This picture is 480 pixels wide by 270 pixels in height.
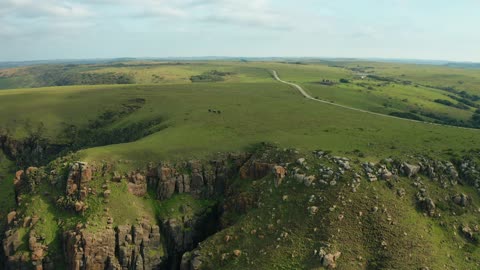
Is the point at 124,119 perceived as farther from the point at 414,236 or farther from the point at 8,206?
the point at 414,236

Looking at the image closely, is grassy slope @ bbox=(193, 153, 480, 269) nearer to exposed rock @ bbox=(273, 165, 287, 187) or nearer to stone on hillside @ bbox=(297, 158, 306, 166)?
exposed rock @ bbox=(273, 165, 287, 187)

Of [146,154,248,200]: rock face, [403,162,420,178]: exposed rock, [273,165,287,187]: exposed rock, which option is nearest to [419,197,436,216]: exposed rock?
[403,162,420,178]: exposed rock

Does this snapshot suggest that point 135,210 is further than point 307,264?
Yes

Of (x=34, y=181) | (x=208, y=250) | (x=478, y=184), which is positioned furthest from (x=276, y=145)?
(x=34, y=181)

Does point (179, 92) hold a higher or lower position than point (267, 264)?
higher

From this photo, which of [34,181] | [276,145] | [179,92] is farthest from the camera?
[179,92]

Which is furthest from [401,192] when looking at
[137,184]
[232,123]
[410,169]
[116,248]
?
[116,248]

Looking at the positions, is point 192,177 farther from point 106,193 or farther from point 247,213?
point 106,193

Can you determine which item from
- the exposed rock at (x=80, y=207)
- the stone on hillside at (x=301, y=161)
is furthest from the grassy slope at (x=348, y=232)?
the exposed rock at (x=80, y=207)

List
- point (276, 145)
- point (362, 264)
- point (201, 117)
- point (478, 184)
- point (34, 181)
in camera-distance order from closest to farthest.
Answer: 1. point (362, 264)
2. point (478, 184)
3. point (34, 181)
4. point (276, 145)
5. point (201, 117)
